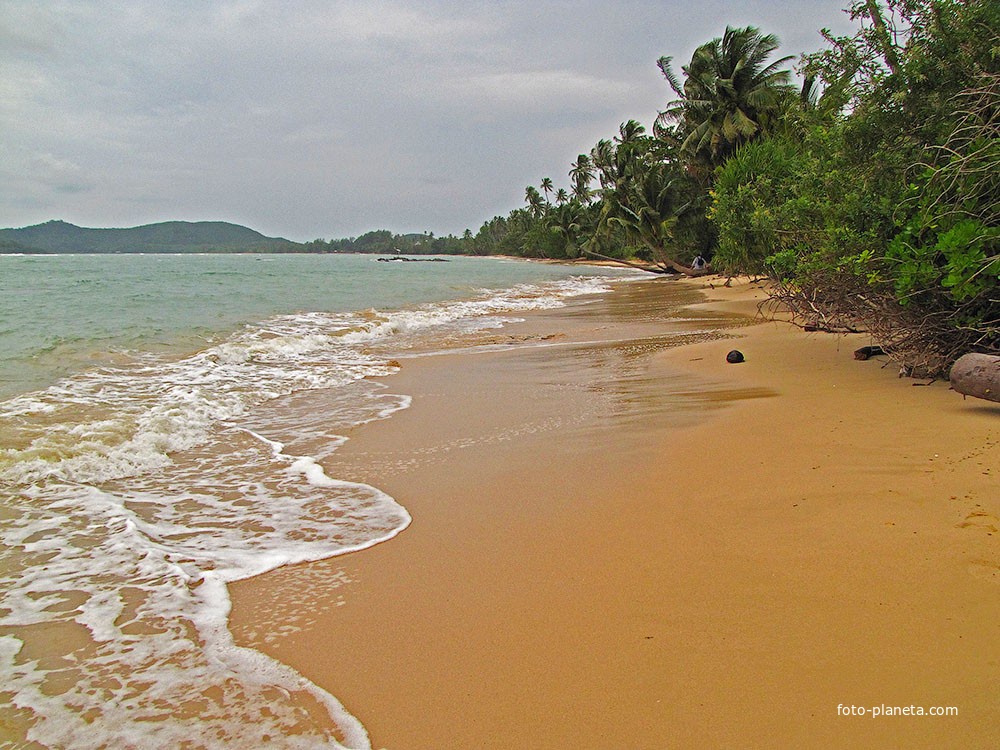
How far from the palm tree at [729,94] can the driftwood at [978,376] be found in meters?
27.3

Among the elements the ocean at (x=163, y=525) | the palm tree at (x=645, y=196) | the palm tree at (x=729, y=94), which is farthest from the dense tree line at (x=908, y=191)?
the palm tree at (x=645, y=196)

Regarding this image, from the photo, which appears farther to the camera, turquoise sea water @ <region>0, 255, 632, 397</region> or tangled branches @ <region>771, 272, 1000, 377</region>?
turquoise sea water @ <region>0, 255, 632, 397</region>

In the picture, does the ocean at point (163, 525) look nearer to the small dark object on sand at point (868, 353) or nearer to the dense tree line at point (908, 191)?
the dense tree line at point (908, 191)

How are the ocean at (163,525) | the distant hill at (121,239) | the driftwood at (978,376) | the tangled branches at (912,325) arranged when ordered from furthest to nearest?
the distant hill at (121,239), the tangled branches at (912,325), the driftwood at (978,376), the ocean at (163,525)

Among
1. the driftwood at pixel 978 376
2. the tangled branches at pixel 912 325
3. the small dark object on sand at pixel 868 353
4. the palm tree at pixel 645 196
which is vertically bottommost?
the small dark object on sand at pixel 868 353

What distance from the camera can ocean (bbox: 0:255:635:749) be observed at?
92.4 inches

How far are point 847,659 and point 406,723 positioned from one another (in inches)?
65.3

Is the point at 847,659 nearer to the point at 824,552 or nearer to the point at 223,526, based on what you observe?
the point at 824,552

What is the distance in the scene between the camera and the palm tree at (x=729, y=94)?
29688 mm

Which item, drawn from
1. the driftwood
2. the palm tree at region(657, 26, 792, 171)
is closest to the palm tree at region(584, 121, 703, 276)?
the palm tree at region(657, 26, 792, 171)

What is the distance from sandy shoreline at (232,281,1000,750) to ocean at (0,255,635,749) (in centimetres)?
24

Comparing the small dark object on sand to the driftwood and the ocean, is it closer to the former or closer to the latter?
the driftwood

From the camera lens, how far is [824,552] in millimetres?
3100

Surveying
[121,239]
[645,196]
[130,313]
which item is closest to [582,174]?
[645,196]
